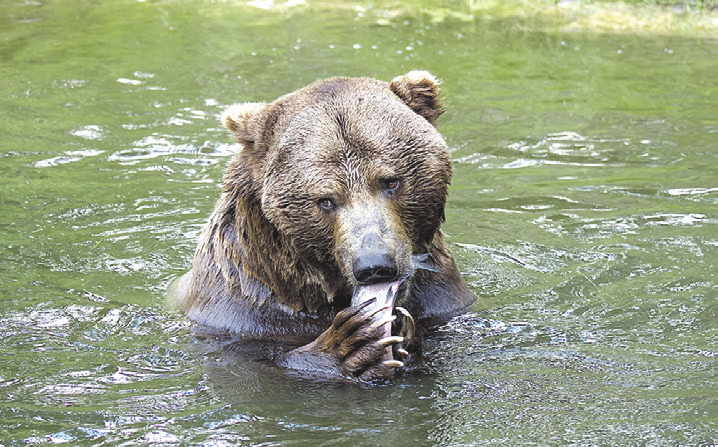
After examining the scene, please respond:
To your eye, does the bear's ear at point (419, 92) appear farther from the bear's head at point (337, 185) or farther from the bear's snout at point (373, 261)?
the bear's snout at point (373, 261)

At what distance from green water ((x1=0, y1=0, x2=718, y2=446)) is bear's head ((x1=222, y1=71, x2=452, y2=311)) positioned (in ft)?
2.06

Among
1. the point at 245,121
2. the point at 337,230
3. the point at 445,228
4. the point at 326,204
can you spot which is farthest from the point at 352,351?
the point at 445,228

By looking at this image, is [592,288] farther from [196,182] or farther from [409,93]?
[196,182]

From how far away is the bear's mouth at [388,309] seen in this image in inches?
194

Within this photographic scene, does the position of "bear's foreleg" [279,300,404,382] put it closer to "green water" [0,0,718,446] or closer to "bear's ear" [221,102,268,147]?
"green water" [0,0,718,446]

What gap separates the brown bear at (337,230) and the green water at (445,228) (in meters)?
0.26

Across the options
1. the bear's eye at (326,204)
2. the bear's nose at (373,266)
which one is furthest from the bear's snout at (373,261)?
the bear's eye at (326,204)

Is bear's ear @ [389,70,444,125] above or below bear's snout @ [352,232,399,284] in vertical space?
above

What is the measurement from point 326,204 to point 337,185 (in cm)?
14

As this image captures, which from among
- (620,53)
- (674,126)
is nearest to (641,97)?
(674,126)

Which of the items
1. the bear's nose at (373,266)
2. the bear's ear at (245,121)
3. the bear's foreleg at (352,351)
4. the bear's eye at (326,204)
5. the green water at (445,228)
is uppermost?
the bear's ear at (245,121)

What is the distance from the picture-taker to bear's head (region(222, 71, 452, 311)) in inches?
198

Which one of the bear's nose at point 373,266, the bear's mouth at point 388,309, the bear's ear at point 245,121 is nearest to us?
the bear's nose at point 373,266

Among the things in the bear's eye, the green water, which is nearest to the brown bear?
the bear's eye
